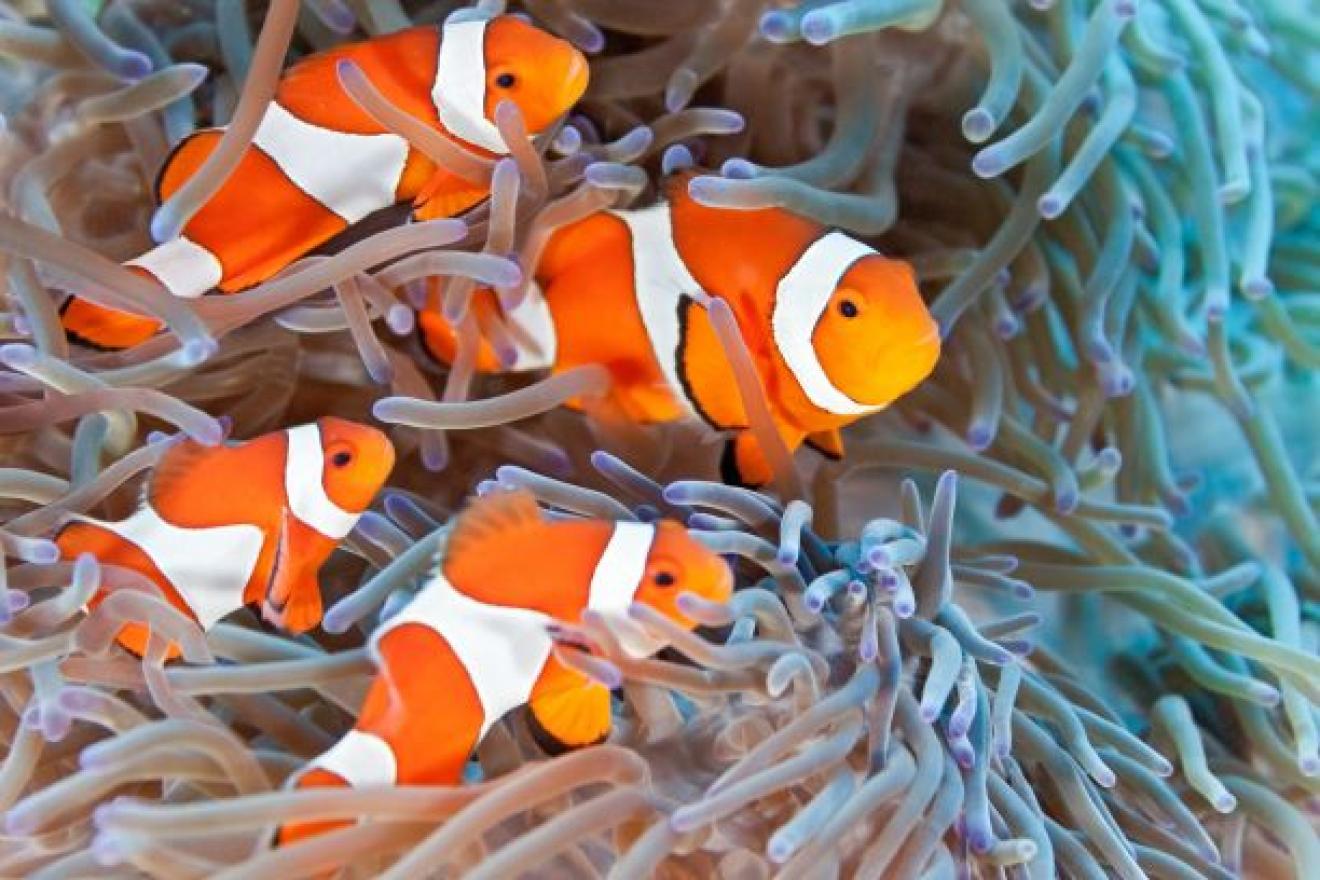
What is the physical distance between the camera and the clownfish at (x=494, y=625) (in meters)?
0.70

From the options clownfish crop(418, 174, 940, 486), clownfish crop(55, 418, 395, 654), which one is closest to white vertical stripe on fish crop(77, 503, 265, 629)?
clownfish crop(55, 418, 395, 654)

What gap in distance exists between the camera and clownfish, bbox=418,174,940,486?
90 cm

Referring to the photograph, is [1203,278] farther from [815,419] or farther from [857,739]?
[857,739]

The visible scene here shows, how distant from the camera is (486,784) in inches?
27.7

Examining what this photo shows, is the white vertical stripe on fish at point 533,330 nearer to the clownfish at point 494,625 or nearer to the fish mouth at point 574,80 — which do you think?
the fish mouth at point 574,80

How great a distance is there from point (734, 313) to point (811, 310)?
6 cm

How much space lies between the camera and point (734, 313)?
952 mm

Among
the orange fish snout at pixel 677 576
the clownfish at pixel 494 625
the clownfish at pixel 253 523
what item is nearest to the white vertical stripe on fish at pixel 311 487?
the clownfish at pixel 253 523

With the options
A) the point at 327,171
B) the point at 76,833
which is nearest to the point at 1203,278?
the point at 327,171

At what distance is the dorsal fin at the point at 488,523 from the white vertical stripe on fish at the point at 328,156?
0.30m

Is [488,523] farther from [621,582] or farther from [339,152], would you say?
[339,152]

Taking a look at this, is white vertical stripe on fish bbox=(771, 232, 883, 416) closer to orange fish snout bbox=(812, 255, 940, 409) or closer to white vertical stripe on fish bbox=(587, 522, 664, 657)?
orange fish snout bbox=(812, 255, 940, 409)

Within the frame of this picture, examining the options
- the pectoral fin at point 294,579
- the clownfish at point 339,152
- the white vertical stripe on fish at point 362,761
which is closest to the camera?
the white vertical stripe on fish at point 362,761

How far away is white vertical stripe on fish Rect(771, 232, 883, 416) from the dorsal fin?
0.25 metres
